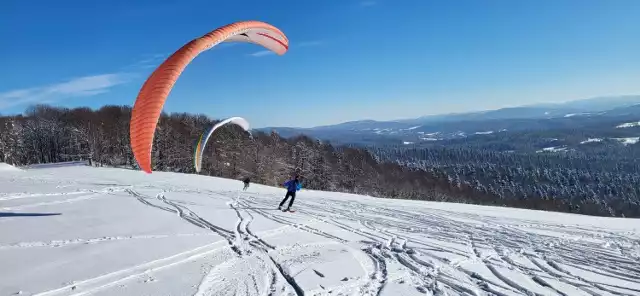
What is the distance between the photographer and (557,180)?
388ft

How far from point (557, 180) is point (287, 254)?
443ft

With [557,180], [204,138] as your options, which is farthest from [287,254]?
[557,180]

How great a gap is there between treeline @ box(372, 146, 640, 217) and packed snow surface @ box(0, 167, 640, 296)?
81.7m

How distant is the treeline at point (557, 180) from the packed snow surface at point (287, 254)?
3217 inches

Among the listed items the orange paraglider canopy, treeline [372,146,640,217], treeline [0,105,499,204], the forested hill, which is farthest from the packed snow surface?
treeline [372,146,640,217]

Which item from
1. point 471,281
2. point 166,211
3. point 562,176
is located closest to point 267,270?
point 471,281

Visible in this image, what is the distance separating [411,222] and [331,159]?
53568 millimetres

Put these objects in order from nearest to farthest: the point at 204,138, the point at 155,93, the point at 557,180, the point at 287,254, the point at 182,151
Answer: the point at 155,93, the point at 287,254, the point at 204,138, the point at 182,151, the point at 557,180

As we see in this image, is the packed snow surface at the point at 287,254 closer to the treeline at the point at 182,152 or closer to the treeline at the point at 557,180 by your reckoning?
the treeline at the point at 182,152

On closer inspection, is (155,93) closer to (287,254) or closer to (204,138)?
(287,254)

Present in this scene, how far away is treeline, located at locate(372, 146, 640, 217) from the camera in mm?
89250

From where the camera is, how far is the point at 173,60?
277 inches

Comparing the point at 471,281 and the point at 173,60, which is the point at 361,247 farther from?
the point at 173,60

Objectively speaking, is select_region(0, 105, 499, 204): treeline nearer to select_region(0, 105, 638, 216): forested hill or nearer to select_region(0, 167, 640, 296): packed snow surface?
select_region(0, 105, 638, 216): forested hill
